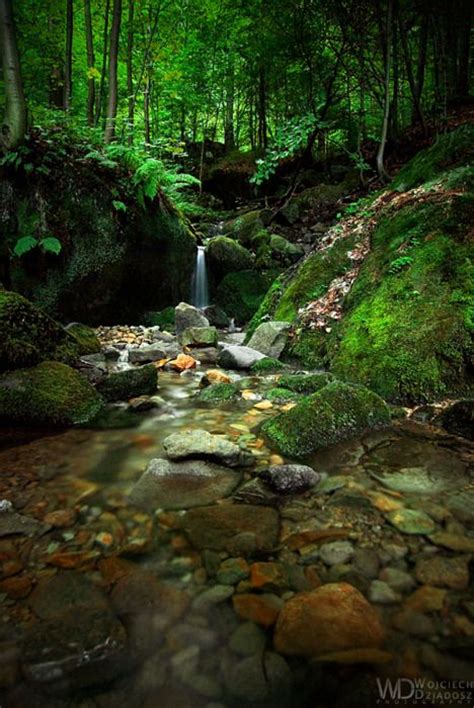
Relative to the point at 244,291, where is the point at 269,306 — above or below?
below

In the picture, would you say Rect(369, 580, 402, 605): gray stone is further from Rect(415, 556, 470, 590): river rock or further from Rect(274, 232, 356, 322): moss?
Rect(274, 232, 356, 322): moss

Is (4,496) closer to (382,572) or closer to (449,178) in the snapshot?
(382,572)

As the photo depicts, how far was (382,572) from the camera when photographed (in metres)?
1.89

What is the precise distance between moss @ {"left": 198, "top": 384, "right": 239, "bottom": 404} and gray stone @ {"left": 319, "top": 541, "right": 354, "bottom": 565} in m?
2.66

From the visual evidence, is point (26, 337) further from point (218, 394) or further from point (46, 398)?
point (218, 394)

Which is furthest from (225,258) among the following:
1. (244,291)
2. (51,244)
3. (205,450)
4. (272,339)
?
(205,450)

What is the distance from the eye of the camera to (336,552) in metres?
2.04

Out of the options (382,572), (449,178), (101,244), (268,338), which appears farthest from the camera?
(101,244)

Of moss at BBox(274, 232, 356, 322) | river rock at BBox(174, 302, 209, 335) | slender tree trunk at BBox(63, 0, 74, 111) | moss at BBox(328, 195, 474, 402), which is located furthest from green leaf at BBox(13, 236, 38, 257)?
moss at BBox(328, 195, 474, 402)

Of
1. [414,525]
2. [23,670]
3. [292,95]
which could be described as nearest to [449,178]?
[414,525]

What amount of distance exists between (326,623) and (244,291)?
10473mm

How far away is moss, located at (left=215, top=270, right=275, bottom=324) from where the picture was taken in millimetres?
11523

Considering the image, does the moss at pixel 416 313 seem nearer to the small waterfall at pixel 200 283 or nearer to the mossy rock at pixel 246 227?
the small waterfall at pixel 200 283

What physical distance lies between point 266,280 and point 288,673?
10723 millimetres
